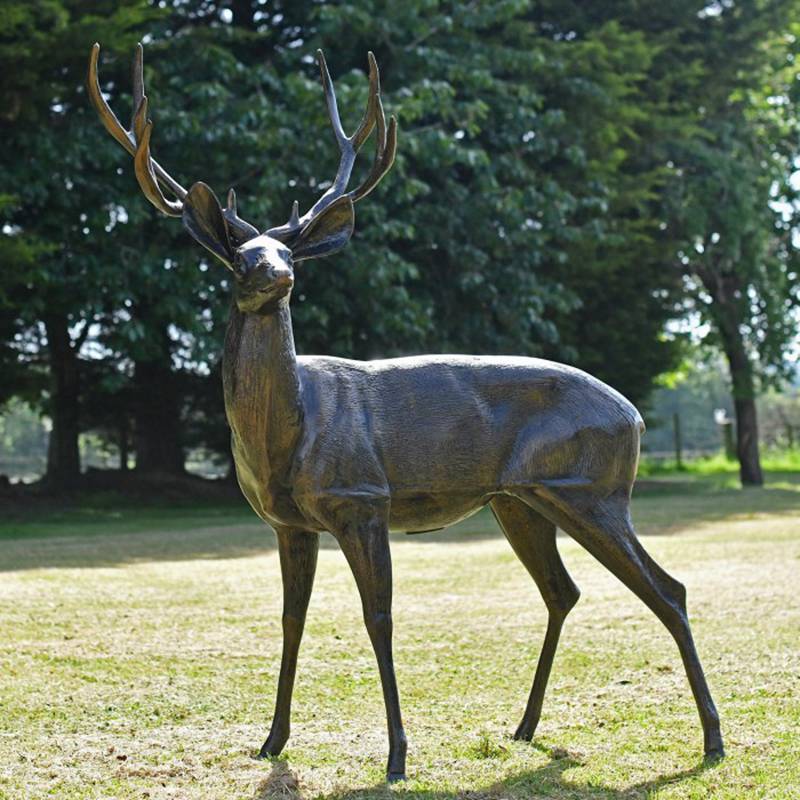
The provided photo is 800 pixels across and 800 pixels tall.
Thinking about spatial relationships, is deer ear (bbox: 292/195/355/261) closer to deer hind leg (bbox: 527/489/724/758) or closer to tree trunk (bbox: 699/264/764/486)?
deer hind leg (bbox: 527/489/724/758)

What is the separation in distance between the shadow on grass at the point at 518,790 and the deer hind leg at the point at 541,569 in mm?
638

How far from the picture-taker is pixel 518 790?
5.10 meters

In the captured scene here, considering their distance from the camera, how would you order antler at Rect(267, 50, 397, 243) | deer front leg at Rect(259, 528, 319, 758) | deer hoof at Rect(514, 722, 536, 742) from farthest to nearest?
deer hoof at Rect(514, 722, 536, 742)
deer front leg at Rect(259, 528, 319, 758)
antler at Rect(267, 50, 397, 243)

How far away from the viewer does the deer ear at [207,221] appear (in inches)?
202

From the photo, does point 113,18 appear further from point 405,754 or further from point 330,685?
point 405,754

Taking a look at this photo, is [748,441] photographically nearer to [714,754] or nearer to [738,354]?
[738,354]

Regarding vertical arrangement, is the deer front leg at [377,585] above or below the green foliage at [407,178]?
below

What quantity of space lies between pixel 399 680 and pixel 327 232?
3.01m

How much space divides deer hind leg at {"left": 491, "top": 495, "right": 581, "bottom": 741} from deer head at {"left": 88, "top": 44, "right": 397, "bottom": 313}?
1.53 meters

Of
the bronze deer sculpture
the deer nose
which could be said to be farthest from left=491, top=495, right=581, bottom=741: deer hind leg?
the deer nose

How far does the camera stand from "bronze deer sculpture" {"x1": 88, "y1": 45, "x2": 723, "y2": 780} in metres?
5.25

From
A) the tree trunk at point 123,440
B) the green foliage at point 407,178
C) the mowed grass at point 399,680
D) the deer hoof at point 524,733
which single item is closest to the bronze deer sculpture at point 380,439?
the mowed grass at point 399,680

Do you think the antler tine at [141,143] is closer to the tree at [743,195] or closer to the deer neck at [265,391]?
the deer neck at [265,391]

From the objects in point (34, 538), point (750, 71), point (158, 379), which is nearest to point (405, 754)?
point (34, 538)
